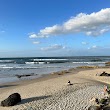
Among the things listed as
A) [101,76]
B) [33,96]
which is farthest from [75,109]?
[101,76]

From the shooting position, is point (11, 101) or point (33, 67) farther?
point (33, 67)

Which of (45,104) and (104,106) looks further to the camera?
(45,104)

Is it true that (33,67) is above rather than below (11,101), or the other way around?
above

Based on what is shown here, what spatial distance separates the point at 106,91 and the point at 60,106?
4549 mm

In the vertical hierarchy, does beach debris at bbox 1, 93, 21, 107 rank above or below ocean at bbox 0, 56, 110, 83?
below

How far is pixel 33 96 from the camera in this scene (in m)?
18.3

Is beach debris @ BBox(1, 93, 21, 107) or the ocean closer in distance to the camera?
beach debris @ BBox(1, 93, 21, 107)

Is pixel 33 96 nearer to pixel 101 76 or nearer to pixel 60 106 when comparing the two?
pixel 60 106

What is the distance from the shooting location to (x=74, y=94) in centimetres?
1828

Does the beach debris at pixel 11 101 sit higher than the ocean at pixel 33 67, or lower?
lower

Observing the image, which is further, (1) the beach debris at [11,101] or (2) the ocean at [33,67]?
(2) the ocean at [33,67]

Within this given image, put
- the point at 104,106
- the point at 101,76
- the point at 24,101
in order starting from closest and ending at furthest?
the point at 104,106, the point at 24,101, the point at 101,76

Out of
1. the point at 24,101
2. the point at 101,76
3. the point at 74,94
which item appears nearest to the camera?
the point at 24,101

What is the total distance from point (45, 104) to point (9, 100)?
236cm
